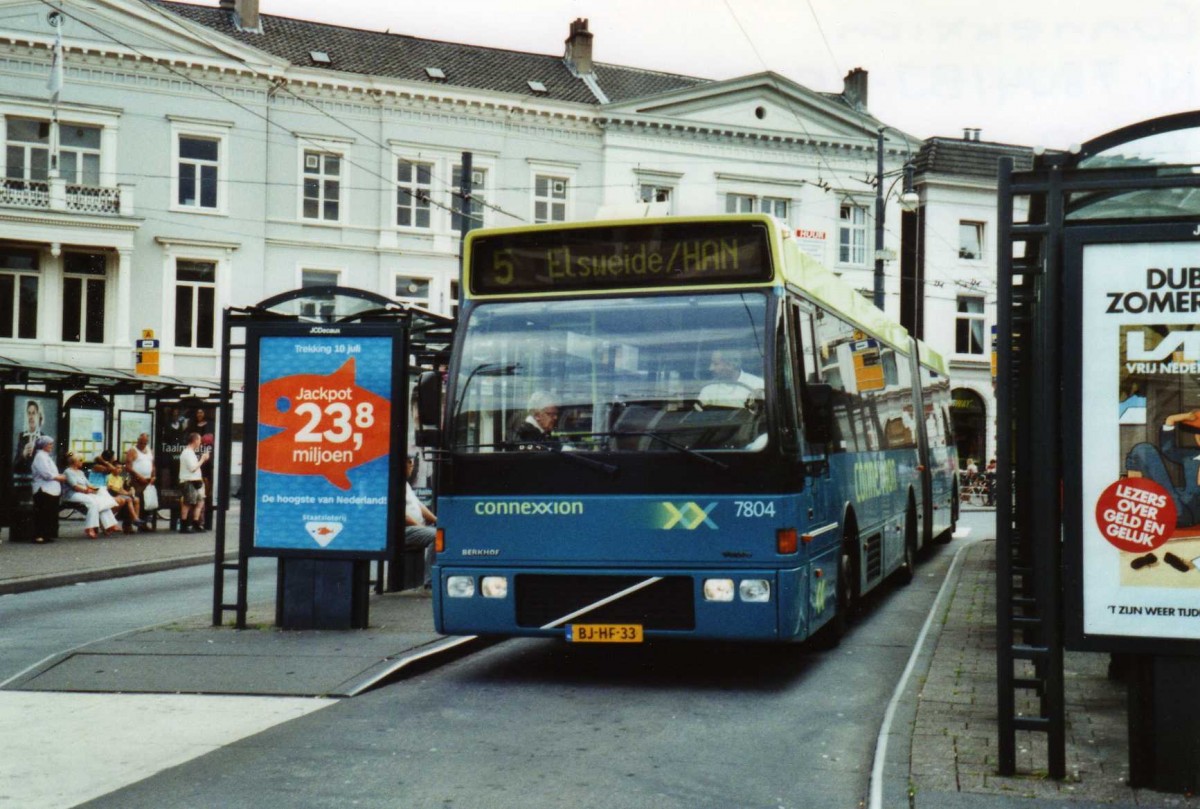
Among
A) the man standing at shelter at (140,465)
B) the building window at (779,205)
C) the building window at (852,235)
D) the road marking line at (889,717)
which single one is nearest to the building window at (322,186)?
the building window at (779,205)

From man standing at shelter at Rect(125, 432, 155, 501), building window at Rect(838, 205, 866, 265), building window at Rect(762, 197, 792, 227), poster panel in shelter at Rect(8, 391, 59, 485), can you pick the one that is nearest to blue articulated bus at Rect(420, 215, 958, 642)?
poster panel in shelter at Rect(8, 391, 59, 485)

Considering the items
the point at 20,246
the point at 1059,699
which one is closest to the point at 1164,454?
the point at 1059,699

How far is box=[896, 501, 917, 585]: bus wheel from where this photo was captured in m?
14.9

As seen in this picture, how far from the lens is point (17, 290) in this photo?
3534 cm

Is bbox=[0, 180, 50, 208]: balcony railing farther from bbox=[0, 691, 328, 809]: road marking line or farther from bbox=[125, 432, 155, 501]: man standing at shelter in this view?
bbox=[0, 691, 328, 809]: road marking line

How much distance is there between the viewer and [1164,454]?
5.59m

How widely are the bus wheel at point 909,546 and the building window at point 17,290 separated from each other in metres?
26.9

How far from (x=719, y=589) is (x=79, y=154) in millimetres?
31870

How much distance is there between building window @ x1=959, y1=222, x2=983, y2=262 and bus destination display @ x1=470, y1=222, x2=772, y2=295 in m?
39.7

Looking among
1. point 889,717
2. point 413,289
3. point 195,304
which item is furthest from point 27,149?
point 889,717

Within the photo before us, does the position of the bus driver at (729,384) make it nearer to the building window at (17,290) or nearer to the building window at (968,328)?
the building window at (17,290)

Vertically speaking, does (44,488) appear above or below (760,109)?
below

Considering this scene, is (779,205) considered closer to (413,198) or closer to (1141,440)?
(413,198)

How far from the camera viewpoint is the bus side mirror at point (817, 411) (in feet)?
27.6
